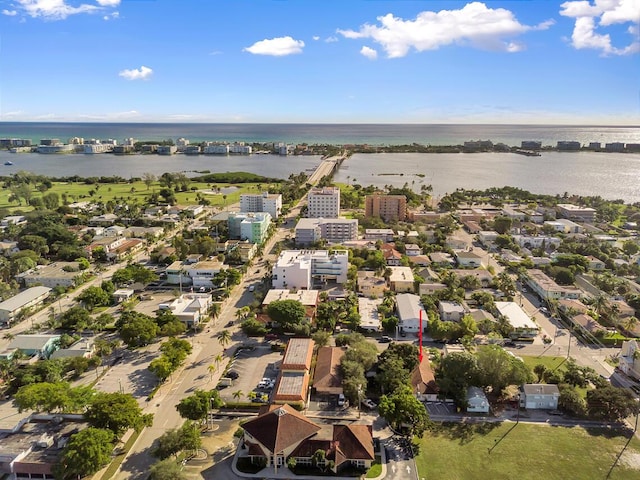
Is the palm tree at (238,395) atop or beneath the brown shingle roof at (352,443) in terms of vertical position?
beneath

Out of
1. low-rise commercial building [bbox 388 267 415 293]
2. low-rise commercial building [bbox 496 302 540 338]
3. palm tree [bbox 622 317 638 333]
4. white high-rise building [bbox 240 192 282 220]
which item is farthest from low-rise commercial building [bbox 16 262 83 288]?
palm tree [bbox 622 317 638 333]

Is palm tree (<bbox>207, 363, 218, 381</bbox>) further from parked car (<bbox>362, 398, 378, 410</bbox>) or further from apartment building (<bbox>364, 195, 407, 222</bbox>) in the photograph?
apartment building (<bbox>364, 195, 407, 222</bbox>)

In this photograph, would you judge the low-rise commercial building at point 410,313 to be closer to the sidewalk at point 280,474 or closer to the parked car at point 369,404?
the parked car at point 369,404

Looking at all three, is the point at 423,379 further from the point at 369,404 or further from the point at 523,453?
the point at 523,453

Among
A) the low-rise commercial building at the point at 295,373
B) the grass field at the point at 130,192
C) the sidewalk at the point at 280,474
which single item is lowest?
the sidewalk at the point at 280,474

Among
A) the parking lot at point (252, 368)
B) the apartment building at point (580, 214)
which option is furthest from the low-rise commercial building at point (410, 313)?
the apartment building at point (580, 214)

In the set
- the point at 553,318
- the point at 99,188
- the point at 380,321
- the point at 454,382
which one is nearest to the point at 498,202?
the point at 553,318
